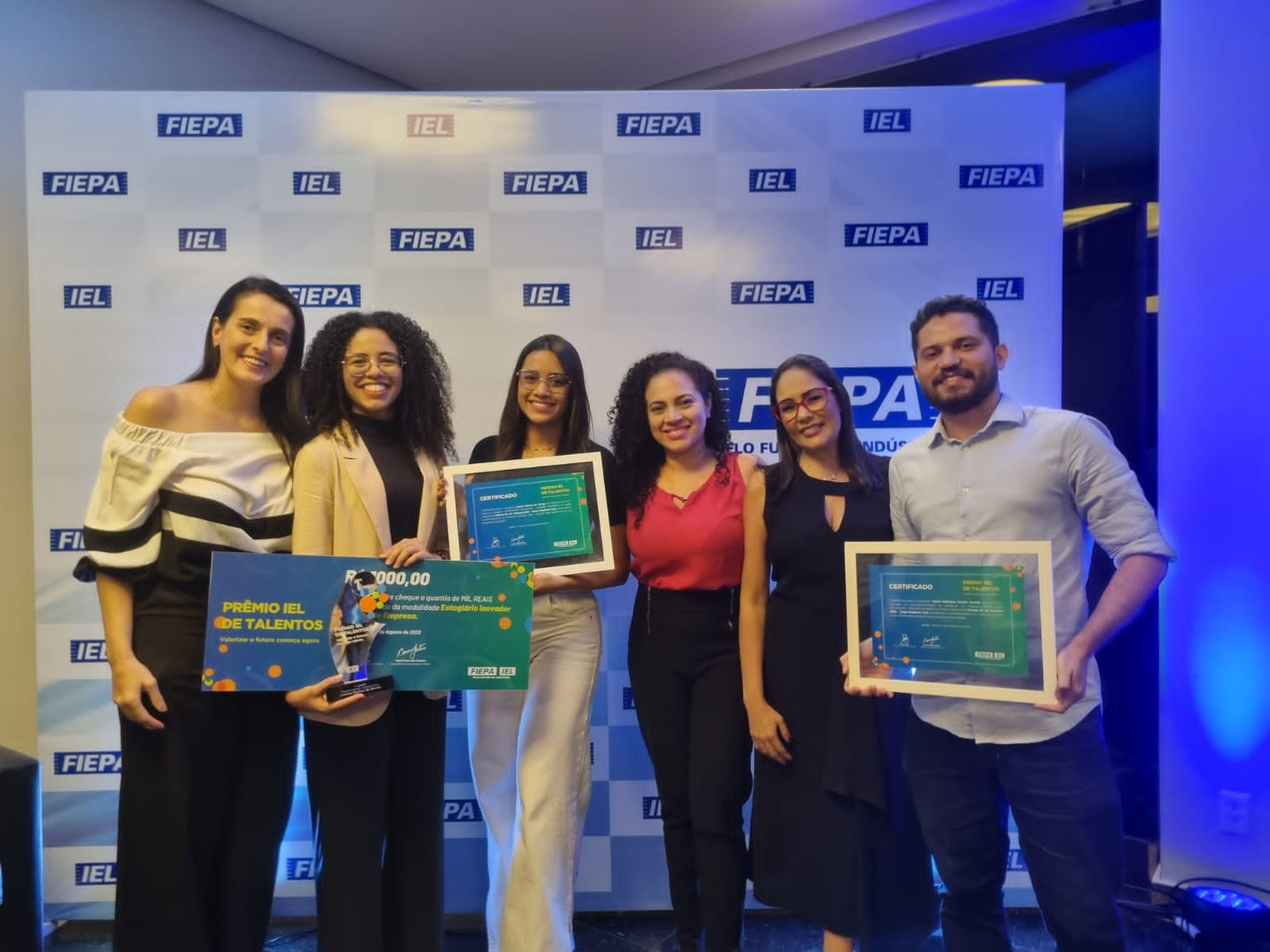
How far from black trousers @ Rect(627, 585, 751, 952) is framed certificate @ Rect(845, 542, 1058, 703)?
16.1 inches

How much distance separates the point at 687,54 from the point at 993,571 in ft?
12.4

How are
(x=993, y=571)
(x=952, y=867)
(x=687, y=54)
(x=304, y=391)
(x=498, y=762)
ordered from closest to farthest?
(x=993, y=571) < (x=952, y=867) < (x=304, y=391) < (x=498, y=762) < (x=687, y=54)

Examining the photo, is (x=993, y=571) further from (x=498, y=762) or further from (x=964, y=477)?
(x=498, y=762)

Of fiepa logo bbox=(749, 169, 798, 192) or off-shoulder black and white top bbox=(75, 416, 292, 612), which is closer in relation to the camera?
off-shoulder black and white top bbox=(75, 416, 292, 612)

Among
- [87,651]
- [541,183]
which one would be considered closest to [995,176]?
[541,183]

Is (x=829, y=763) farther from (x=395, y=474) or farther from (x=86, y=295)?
(x=86, y=295)

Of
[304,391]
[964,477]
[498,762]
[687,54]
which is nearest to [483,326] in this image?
[304,391]

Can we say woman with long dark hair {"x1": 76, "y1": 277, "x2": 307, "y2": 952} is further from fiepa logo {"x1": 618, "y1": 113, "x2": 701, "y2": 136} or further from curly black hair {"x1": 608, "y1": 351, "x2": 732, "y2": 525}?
fiepa logo {"x1": 618, "y1": 113, "x2": 701, "y2": 136}

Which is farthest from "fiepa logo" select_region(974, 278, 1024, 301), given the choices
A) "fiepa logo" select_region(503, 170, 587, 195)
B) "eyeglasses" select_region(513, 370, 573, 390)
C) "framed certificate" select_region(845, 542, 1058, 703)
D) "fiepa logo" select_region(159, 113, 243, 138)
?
"fiepa logo" select_region(159, 113, 243, 138)

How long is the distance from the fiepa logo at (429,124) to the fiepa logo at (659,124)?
0.67 metres

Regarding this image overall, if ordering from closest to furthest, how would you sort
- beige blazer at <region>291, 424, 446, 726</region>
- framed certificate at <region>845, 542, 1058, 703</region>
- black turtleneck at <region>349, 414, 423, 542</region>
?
framed certificate at <region>845, 542, 1058, 703</region> < beige blazer at <region>291, 424, 446, 726</region> < black turtleneck at <region>349, 414, 423, 542</region>

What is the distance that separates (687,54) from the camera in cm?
439

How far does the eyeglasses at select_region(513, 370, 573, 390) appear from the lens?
233 cm

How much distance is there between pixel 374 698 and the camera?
191cm
